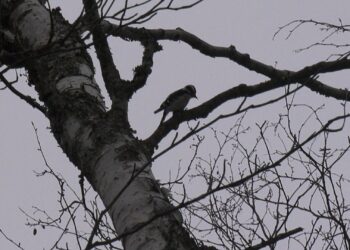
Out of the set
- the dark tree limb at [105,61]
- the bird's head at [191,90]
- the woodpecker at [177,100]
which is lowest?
the dark tree limb at [105,61]

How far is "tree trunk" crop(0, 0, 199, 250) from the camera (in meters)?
1.83

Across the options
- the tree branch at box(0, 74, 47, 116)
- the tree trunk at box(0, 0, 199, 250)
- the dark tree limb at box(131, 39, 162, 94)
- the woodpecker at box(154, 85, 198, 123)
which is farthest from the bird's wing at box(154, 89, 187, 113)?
the tree branch at box(0, 74, 47, 116)

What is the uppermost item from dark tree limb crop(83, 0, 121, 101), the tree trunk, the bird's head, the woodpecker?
the bird's head

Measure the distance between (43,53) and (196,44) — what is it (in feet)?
8.52

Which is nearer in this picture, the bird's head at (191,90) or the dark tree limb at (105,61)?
the dark tree limb at (105,61)

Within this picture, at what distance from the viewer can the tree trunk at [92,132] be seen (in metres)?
1.83

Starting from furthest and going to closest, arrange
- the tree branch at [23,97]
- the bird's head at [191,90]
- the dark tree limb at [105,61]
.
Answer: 1. the bird's head at [191,90]
2. the dark tree limb at [105,61]
3. the tree branch at [23,97]

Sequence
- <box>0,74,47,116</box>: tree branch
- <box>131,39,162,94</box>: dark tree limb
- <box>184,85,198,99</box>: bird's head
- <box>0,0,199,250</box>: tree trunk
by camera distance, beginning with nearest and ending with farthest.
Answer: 1. <box>0,0,199,250</box>: tree trunk
2. <box>0,74,47,116</box>: tree branch
3. <box>131,39,162,94</box>: dark tree limb
4. <box>184,85,198,99</box>: bird's head

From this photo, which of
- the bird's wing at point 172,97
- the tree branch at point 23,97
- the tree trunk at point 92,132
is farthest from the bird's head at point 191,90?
the tree branch at point 23,97

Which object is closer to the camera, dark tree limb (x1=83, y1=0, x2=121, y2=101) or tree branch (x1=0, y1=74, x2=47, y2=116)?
tree branch (x1=0, y1=74, x2=47, y2=116)

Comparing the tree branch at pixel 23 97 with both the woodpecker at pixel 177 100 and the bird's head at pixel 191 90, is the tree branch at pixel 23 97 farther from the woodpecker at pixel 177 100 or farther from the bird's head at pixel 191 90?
the bird's head at pixel 191 90

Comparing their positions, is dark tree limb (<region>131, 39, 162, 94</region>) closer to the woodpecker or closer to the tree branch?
the tree branch

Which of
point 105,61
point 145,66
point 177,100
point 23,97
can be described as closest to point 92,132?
point 23,97

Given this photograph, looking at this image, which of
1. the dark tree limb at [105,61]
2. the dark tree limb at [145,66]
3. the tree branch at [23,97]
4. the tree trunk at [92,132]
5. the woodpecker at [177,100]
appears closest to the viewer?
the tree trunk at [92,132]
